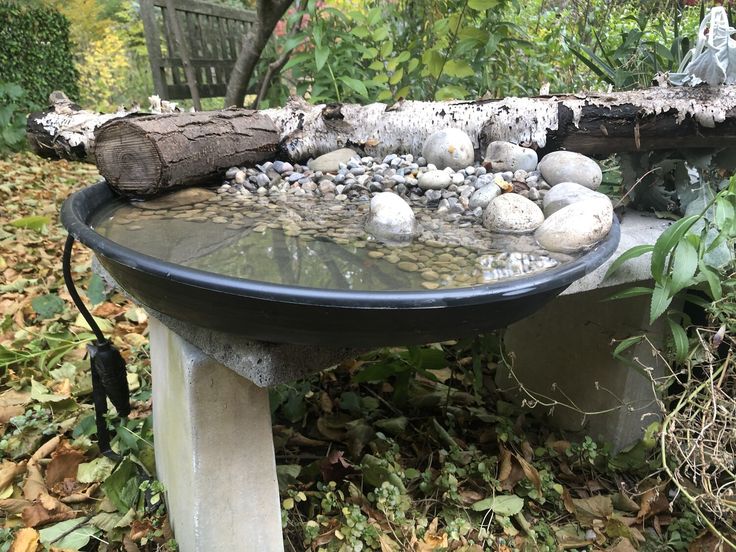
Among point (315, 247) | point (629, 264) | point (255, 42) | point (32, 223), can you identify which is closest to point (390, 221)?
point (315, 247)

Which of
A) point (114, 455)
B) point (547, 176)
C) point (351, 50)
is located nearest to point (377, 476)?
point (114, 455)

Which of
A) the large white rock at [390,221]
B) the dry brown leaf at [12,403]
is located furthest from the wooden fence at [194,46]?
the large white rock at [390,221]

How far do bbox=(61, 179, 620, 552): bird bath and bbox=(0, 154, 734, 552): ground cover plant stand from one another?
22 centimetres

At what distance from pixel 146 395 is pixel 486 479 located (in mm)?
1053

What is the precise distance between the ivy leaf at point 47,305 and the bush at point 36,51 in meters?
3.42

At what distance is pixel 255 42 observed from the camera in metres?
2.94

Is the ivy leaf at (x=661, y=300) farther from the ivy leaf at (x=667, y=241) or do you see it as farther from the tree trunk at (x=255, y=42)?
the tree trunk at (x=255, y=42)

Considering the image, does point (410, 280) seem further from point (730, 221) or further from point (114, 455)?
point (114, 455)

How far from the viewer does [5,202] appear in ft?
10.7

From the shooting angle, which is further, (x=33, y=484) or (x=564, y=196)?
(x=33, y=484)

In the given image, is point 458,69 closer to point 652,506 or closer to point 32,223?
point 652,506

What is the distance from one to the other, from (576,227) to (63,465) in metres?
1.34

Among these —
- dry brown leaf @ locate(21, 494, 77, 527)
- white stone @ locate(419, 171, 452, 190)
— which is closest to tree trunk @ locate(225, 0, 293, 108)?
white stone @ locate(419, 171, 452, 190)

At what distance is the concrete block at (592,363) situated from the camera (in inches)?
59.9
